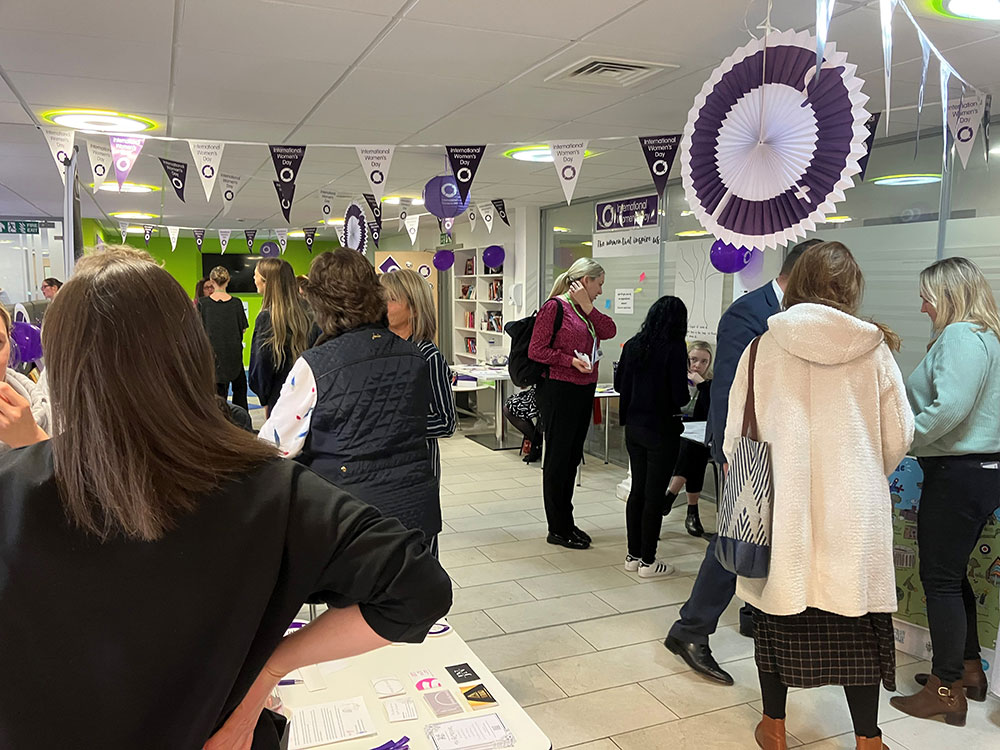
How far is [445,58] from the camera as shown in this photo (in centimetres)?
307

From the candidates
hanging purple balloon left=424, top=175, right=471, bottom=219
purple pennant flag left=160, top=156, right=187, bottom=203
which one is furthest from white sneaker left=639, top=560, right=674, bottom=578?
purple pennant flag left=160, top=156, right=187, bottom=203

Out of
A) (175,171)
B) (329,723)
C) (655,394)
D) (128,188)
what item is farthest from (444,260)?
(329,723)

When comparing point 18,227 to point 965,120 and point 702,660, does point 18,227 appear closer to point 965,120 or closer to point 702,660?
point 702,660

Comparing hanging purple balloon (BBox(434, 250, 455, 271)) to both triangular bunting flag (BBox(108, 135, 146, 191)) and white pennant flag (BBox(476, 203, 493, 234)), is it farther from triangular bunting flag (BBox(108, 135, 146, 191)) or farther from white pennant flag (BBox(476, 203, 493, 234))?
triangular bunting flag (BBox(108, 135, 146, 191))

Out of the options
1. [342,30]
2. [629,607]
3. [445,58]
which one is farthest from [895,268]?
[342,30]

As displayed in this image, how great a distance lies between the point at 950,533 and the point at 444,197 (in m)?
4.01

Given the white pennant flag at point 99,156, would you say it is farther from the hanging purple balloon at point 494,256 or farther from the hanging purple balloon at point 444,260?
the hanging purple balloon at point 444,260

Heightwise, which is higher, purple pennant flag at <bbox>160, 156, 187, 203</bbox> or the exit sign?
the exit sign

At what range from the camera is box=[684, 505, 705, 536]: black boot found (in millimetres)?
4719

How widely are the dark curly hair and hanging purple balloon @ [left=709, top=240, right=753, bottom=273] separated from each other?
8.92 ft

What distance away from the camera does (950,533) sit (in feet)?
8.62

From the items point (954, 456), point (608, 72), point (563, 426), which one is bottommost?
point (563, 426)

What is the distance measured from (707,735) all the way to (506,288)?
258 inches

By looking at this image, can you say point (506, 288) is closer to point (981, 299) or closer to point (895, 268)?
point (895, 268)
